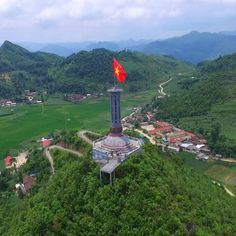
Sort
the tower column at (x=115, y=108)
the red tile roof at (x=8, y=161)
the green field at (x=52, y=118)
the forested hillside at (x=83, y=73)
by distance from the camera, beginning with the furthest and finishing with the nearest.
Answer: the forested hillside at (x=83, y=73)
the green field at (x=52, y=118)
the red tile roof at (x=8, y=161)
the tower column at (x=115, y=108)

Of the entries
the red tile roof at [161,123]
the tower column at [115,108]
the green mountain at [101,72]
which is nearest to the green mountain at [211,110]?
the red tile roof at [161,123]

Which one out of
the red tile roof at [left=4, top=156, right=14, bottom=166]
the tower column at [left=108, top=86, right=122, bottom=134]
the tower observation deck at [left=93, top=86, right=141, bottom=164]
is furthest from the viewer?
the red tile roof at [left=4, top=156, right=14, bottom=166]

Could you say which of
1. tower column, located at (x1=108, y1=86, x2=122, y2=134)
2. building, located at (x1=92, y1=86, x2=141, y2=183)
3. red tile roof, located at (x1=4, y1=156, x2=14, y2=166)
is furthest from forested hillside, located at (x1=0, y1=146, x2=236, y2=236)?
red tile roof, located at (x1=4, y1=156, x2=14, y2=166)

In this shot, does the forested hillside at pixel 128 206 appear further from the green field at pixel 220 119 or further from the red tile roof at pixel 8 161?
the green field at pixel 220 119

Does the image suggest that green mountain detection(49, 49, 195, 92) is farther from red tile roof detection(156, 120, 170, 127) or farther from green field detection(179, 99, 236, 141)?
green field detection(179, 99, 236, 141)

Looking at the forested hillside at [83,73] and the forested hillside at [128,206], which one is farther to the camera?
the forested hillside at [83,73]

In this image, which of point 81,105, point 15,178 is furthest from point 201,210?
point 81,105
